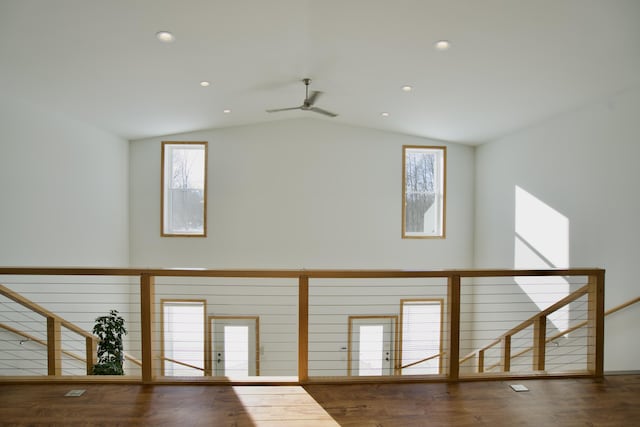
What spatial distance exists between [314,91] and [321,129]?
65.7 inches

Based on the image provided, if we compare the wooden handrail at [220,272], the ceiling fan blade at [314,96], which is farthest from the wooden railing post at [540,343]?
the ceiling fan blade at [314,96]

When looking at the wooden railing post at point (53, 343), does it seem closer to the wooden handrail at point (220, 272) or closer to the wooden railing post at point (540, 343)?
the wooden handrail at point (220, 272)

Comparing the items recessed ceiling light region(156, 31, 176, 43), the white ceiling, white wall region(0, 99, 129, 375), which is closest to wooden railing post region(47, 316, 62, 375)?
white wall region(0, 99, 129, 375)

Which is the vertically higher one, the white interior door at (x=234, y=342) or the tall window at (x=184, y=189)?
the tall window at (x=184, y=189)

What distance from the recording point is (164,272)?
8.18 ft

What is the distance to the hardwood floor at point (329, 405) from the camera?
206 cm

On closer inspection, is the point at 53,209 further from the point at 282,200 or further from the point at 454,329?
the point at 454,329

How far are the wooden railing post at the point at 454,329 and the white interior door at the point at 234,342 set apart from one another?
4466 millimetres

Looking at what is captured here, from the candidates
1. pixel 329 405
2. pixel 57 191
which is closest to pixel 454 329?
pixel 329 405

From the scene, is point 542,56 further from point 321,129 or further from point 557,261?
point 321,129

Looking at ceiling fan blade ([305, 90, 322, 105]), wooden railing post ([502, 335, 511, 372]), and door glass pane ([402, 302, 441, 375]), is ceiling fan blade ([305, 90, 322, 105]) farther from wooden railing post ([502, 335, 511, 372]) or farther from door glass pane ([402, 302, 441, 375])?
door glass pane ([402, 302, 441, 375])

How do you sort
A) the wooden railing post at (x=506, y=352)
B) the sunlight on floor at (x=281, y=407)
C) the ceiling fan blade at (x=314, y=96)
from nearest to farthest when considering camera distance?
1. the sunlight on floor at (x=281, y=407)
2. the wooden railing post at (x=506, y=352)
3. the ceiling fan blade at (x=314, y=96)

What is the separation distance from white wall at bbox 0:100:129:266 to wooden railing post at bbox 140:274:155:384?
2.54 metres

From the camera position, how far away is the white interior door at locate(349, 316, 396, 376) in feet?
21.4
